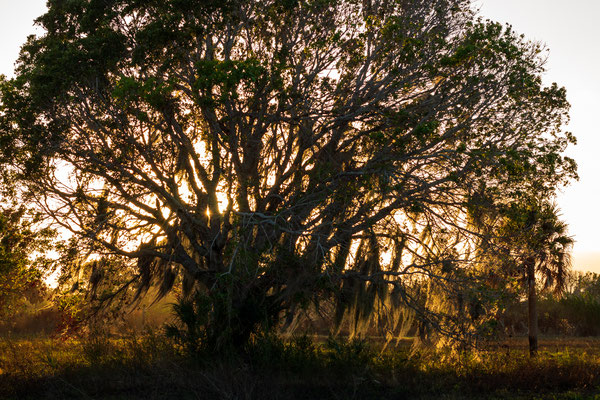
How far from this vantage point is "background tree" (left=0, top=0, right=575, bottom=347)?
13.1 m

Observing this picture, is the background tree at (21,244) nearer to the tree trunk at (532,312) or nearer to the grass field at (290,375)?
the grass field at (290,375)

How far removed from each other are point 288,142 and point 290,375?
6.01 metres

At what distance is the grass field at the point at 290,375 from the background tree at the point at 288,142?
106cm

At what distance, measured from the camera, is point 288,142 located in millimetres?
15047

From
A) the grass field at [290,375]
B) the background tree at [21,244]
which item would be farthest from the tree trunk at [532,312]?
the background tree at [21,244]

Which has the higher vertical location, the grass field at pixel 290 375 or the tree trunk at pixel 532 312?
the tree trunk at pixel 532 312

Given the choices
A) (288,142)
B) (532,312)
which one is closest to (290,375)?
(288,142)

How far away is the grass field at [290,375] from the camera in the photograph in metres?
11.8

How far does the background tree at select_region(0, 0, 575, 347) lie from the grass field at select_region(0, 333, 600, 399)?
1.06 m

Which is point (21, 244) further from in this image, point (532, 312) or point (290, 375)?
point (532, 312)

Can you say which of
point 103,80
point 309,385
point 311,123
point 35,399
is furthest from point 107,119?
point 309,385

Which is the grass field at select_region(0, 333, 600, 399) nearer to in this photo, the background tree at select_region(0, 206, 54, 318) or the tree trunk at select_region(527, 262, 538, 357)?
the background tree at select_region(0, 206, 54, 318)

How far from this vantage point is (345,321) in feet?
50.8

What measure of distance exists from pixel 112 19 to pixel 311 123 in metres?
5.55
